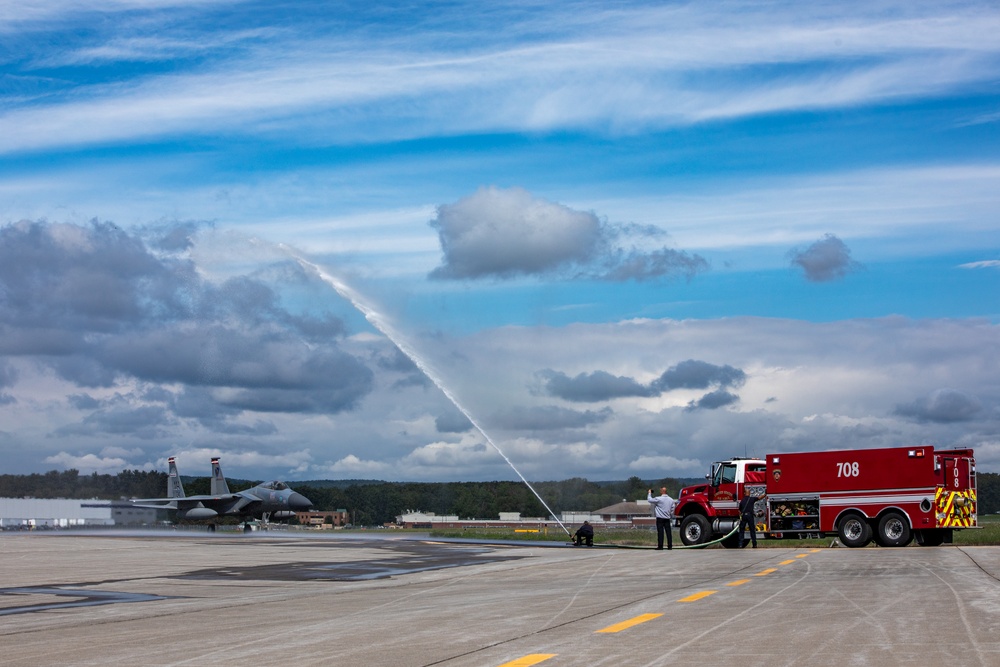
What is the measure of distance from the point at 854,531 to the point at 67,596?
23512mm

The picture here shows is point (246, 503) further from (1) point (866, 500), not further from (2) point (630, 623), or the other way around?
(2) point (630, 623)

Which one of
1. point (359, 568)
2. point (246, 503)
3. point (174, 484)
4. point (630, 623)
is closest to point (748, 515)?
point (359, 568)

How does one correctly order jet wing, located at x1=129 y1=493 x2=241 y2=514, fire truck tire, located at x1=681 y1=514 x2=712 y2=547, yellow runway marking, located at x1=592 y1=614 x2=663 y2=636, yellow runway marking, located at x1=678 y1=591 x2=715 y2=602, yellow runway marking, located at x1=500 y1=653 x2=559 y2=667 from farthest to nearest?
1. jet wing, located at x1=129 y1=493 x2=241 y2=514
2. fire truck tire, located at x1=681 y1=514 x2=712 y2=547
3. yellow runway marking, located at x1=678 y1=591 x2=715 y2=602
4. yellow runway marking, located at x1=592 y1=614 x2=663 y2=636
5. yellow runway marking, located at x1=500 y1=653 x2=559 y2=667

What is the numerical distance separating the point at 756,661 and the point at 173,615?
8.67 m

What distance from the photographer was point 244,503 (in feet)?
252

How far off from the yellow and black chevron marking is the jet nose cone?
5150cm

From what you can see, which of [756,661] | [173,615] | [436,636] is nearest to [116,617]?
[173,615]

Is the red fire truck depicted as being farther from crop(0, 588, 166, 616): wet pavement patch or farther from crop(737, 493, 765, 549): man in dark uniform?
crop(0, 588, 166, 616): wet pavement patch

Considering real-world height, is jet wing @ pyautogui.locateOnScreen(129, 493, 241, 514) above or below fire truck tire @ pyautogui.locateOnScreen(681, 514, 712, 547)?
below

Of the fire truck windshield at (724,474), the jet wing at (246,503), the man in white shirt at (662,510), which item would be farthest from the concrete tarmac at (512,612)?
the jet wing at (246,503)

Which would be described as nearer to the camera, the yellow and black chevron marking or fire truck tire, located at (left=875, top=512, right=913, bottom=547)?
the yellow and black chevron marking

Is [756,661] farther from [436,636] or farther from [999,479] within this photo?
[999,479]

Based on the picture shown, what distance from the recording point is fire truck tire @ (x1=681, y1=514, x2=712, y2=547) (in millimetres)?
34750

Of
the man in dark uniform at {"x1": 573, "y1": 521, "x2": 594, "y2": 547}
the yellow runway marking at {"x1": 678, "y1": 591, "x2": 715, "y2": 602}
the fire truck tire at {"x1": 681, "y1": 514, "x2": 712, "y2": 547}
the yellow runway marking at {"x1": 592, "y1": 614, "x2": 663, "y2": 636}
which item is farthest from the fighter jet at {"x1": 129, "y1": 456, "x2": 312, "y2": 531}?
the yellow runway marking at {"x1": 592, "y1": 614, "x2": 663, "y2": 636}
